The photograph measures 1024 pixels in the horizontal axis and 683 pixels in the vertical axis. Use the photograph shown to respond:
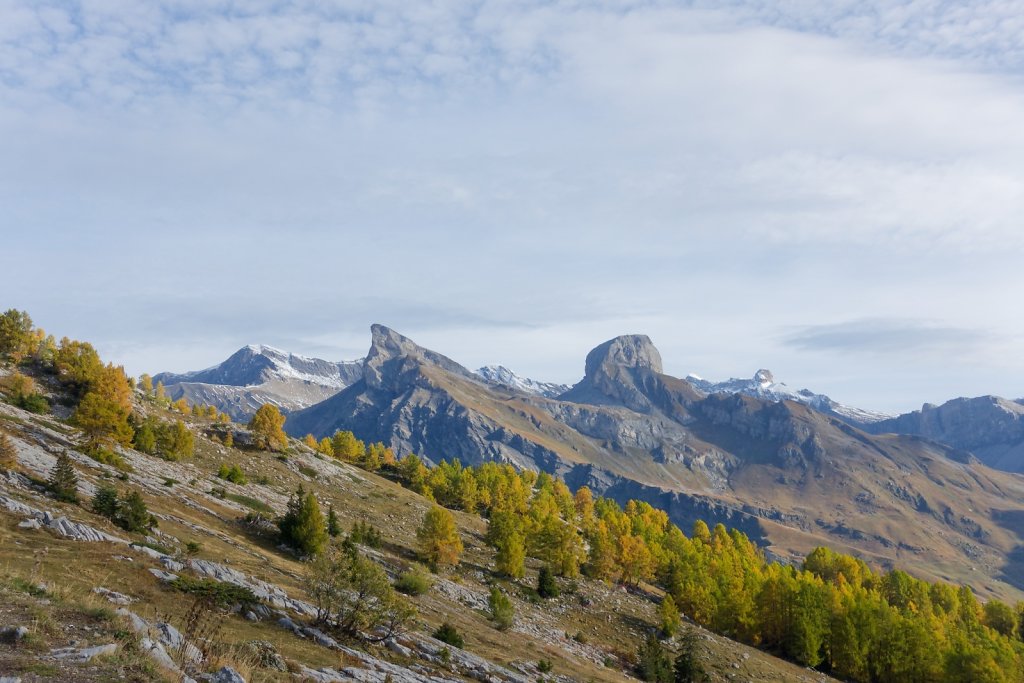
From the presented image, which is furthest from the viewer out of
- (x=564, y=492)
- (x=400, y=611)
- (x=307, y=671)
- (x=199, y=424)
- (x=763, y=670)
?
(x=564, y=492)

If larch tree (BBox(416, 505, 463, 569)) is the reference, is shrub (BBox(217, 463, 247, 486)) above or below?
above

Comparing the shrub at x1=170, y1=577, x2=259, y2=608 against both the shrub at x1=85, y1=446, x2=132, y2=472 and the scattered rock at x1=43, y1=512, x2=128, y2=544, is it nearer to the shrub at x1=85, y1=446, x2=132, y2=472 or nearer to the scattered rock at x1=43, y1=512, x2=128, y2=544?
the scattered rock at x1=43, y1=512, x2=128, y2=544

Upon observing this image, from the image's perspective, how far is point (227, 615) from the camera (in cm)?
3148

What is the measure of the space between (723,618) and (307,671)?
9168cm

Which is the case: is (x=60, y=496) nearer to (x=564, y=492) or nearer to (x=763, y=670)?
(x=763, y=670)

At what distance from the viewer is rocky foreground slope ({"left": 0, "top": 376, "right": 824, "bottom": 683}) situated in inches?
778

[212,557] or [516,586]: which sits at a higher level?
[212,557]

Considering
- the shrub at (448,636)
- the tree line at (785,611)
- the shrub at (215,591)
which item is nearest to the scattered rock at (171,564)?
the shrub at (215,591)

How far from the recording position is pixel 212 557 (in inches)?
1802

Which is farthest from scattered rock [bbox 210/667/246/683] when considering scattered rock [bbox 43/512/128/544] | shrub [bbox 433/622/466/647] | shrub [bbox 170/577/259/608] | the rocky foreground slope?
shrub [bbox 433/622/466/647]

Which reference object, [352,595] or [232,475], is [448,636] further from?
[232,475]

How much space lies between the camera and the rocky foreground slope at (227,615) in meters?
19.8

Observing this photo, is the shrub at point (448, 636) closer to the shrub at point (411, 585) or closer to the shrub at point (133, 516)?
the shrub at point (411, 585)

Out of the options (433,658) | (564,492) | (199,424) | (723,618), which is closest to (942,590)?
(723,618)
